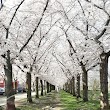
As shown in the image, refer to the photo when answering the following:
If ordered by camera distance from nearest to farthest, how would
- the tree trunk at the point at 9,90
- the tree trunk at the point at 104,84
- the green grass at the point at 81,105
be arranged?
the tree trunk at the point at 104,84, the tree trunk at the point at 9,90, the green grass at the point at 81,105

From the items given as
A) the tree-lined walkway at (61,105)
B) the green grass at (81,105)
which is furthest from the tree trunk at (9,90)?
the green grass at (81,105)

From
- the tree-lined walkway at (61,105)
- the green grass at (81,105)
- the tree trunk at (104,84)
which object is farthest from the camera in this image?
the tree-lined walkway at (61,105)

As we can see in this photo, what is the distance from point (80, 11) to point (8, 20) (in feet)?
22.2

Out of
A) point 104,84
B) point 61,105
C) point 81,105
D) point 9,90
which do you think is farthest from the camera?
point 61,105

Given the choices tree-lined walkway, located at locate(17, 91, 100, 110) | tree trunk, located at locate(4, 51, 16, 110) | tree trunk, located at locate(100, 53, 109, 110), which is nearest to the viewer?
tree trunk, located at locate(100, 53, 109, 110)

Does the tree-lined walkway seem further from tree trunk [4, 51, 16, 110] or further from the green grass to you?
tree trunk [4, 51, 16, 110]

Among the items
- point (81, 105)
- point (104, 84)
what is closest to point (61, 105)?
point (81, 105)

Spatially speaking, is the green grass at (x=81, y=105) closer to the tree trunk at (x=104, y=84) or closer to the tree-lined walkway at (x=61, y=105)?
the tree-lined walkway at (x=61, y=105)

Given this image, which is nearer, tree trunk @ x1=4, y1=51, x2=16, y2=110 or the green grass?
tree trunk @ x1=4, y1=51, x2=16, y2=110

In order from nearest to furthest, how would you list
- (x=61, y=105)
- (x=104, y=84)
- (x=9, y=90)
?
1. (x=104, y=84)
2. (x=9, y=90)
3. (x=61, y=105)

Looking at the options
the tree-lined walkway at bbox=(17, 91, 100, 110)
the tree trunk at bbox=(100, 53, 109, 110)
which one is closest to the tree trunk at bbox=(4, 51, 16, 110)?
the tree-lined walkway at bbox=(17, 91, 100, 110)

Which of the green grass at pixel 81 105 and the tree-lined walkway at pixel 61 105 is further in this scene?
the tree-lined walkway at pixel 61 105

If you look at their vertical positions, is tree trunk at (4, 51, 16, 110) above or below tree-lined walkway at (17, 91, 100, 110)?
above

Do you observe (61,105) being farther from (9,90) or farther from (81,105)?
(9,90)
